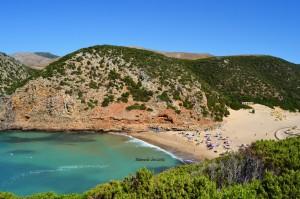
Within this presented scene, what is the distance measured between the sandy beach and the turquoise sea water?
2721 mm

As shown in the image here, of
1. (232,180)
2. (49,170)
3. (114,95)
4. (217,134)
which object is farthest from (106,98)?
(232,180)

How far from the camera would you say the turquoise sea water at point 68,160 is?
33.1m

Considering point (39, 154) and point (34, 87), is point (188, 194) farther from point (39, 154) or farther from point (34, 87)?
point (34, 87)

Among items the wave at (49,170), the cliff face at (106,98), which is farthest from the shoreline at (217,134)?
the wave at (49,170)

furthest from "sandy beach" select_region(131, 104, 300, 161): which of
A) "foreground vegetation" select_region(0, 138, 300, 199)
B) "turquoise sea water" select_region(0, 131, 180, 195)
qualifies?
"foreground vegetation" select_region(0, 138, 300, 199)

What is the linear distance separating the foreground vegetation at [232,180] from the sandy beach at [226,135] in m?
21.9

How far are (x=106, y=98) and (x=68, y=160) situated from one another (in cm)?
2258

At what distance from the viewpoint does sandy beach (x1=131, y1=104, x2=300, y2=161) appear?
46594 millimetres

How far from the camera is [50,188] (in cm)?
3127

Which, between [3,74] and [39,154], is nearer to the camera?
[39,154]

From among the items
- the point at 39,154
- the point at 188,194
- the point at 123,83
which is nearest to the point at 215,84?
the point at 123,83

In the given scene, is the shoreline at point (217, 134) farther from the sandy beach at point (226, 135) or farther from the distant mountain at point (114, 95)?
the distant mountain at point (114, 95)

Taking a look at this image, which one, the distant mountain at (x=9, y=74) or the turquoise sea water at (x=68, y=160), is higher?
the distant mountain at (x=9, y=74)

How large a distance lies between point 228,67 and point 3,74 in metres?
53.9
